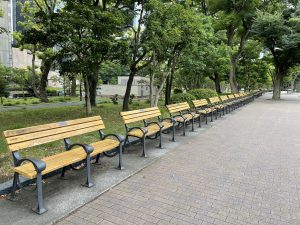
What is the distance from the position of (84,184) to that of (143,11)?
922cm

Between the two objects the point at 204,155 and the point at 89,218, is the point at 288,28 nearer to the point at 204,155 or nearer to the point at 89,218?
the point at 204,155

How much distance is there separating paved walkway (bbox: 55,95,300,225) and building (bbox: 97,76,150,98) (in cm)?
2955

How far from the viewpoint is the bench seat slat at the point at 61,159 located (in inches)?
133

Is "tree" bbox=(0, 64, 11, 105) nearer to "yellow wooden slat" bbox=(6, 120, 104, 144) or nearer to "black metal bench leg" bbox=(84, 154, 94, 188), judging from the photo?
"yellow wooden slat" bbox=(6, 120, 104, 144)

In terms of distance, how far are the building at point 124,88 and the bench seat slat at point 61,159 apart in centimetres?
3058

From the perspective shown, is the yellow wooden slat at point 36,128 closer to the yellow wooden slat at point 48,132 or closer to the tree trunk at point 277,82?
the yellow wooden slat at point 48,132

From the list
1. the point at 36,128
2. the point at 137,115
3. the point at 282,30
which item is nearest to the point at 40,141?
the point at 36,128

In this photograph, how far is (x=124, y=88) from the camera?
40844 mm

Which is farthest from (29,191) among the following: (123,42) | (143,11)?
(143,11)

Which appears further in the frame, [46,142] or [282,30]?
[282,30]

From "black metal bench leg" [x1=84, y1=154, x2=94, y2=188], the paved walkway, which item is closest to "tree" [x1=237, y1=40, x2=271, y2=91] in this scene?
the paved walkway

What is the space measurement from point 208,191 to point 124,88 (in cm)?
3731

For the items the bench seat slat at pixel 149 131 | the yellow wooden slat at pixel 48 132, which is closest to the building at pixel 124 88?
the bench seat slat at pixel 149 131

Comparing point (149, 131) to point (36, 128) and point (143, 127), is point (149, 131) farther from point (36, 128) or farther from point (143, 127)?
point (36, 128)
